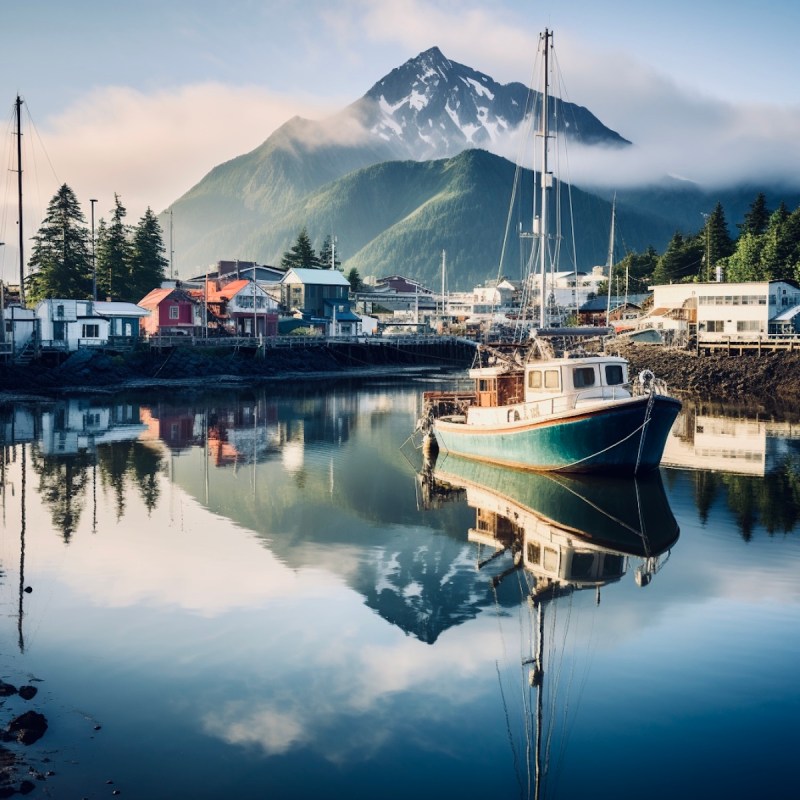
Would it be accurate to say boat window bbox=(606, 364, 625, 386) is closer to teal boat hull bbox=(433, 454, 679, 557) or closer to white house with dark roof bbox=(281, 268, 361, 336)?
teal boat hull bbox=(433, 454, 679, 557)

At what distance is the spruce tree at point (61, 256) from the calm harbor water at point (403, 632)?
6172cm

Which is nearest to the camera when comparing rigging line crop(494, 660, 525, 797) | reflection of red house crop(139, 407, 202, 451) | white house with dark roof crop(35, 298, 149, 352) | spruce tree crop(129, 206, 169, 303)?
rigging line crop(494, 660, 525, 797)

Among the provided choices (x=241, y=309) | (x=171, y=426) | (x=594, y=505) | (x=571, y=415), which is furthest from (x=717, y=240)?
(x=594, y=505)

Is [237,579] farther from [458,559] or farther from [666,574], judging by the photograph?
[666,574]

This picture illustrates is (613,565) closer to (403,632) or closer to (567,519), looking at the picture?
(567,519)

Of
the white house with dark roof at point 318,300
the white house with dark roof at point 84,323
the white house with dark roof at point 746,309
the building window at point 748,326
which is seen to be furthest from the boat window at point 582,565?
the white house with dark roof at point 318,300

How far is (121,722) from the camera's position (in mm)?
13477

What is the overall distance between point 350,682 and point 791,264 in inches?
3354

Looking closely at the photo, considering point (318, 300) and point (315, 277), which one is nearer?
point (318, 300)

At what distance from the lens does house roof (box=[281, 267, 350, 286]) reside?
117m

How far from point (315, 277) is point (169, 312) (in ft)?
101

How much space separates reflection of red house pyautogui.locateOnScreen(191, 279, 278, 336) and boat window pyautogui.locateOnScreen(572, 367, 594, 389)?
6924cm

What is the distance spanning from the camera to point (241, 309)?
98.9m

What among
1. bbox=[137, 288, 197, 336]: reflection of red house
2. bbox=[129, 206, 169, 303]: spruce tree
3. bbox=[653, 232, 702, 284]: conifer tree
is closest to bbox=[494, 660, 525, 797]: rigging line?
bbox=[137, 288, 197, 336]: reflection of red house
